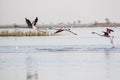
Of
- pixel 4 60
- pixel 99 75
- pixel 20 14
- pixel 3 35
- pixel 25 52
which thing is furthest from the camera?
pixel 20 14

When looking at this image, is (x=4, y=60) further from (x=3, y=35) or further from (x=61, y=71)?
(x=3, y=35)

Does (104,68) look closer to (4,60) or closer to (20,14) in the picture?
(4,60)

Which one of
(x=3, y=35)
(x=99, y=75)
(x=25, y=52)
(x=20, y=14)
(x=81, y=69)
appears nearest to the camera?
(x=99, y=75)

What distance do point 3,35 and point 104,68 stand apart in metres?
6.80

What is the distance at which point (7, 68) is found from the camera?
20.8ft

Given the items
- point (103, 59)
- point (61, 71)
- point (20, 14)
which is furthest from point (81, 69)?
point (20, 14)

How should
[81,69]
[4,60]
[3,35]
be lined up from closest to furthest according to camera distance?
[81,69]
[4,60]
[3,35]

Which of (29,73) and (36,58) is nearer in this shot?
(29,73)

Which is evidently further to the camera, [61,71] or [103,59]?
[103,59]

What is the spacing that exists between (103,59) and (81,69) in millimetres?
1252

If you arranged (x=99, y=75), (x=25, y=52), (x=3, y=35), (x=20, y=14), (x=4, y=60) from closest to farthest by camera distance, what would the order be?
(x=99, y=75) → (x=4, y=60) → (x=25, y=52) → (x=3, y=35) → (x=20, y=14)

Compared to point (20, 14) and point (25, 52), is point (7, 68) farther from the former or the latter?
point (20, 14)

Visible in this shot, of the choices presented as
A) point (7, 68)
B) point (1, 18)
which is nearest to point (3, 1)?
point (1, 18)

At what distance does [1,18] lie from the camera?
14.8 meters
